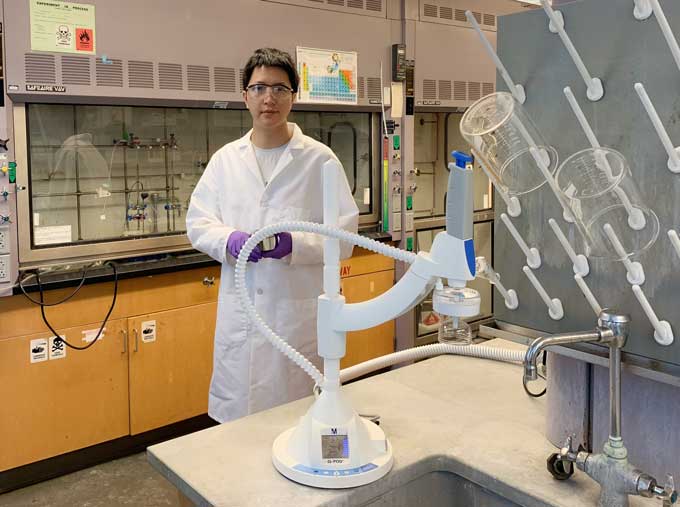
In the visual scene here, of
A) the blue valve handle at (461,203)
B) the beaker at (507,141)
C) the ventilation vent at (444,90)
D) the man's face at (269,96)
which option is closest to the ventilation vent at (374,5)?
the ventilation vent at (444,90)

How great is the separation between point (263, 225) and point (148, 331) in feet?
3.53

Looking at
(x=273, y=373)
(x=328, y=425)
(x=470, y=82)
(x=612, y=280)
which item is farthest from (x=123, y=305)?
(x=470, y=82)

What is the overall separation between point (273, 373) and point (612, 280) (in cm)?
149

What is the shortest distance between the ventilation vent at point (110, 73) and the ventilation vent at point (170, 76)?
0.62 ft

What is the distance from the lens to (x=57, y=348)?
9.75ft

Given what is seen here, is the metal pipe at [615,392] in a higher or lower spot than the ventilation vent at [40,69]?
lower

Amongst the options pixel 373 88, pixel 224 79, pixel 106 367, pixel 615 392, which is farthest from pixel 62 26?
pixel 615 392

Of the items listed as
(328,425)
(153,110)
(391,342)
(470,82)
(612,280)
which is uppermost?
(470,82)

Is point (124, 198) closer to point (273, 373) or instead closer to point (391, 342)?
point (273, 373)

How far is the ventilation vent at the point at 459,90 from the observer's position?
4.51 metres

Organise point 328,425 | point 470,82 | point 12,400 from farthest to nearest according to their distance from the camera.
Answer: point 470,82, point 12,400, point 328,425

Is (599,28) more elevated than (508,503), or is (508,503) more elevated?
(599,28)

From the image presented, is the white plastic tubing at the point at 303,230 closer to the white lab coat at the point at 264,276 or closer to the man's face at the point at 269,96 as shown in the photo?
the white lab coat at the point at 264,276

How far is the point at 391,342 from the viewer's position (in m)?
4.27
